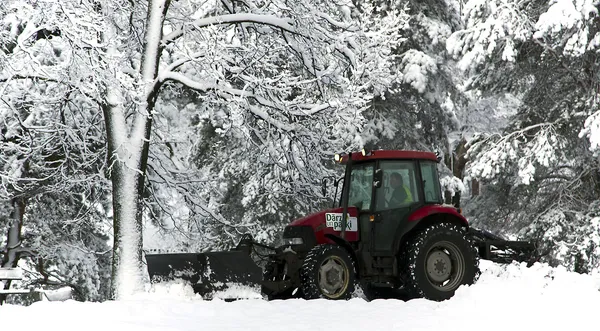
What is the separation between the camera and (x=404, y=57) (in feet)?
67.8

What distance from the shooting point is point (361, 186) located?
39.6ft

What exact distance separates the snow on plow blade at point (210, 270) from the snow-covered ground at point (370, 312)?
0.47 m

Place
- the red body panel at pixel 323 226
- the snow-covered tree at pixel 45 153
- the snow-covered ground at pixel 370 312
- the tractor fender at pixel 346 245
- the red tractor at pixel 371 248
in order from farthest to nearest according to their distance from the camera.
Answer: the snow-covered tree at pixel 45 153 → the red body panel at pixel 323 226 → the tractor fender at pixel 346 245 → the red tractor at pixel 371 248 → the snow-covered ground at pixel 370 312

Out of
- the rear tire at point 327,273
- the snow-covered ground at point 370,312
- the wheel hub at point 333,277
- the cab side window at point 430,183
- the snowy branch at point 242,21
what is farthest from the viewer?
the snowy branch at point 242,21

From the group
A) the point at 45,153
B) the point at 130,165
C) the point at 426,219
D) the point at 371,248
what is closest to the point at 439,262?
the point at 426,219

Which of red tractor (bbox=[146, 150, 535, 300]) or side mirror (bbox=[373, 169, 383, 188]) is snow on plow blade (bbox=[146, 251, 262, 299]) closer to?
red tractor (bbox=[146, 150, 535, 300])

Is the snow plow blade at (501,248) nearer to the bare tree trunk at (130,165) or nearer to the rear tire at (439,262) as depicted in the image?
the rear tire at (439,262)

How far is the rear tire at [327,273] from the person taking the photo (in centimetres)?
1102

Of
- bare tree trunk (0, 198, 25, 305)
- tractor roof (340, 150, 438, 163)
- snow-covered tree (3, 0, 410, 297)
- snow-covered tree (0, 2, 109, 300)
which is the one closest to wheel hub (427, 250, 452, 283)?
tractor roof (340, 150, 438, 163)

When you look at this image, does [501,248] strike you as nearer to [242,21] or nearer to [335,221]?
[335,221]

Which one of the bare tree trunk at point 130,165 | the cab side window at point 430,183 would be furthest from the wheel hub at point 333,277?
the bare tree trunk at point 130,165

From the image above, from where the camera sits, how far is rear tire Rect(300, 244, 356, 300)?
11016 millimetres

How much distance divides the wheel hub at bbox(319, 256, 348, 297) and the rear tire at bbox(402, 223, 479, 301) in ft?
2.92

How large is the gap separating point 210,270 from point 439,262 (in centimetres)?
316
